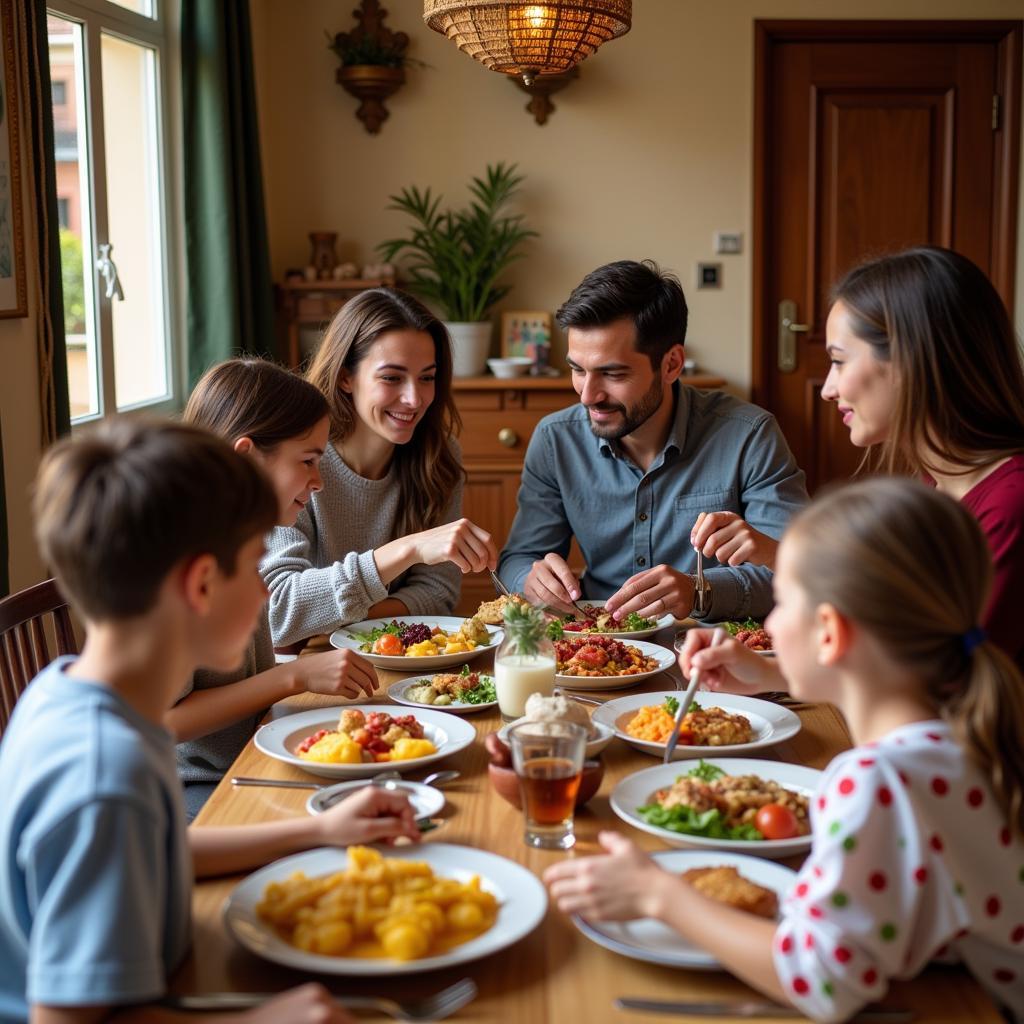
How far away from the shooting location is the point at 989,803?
106 centimetres

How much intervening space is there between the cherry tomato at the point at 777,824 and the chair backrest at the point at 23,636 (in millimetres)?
1079

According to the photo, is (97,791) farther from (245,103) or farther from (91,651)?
(245,103)

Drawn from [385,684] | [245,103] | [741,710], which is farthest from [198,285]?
[741,710]

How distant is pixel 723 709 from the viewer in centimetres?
177

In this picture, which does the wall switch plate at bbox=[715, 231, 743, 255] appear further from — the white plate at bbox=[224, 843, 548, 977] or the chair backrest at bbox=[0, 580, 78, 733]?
the white plate at bbox=[224, 843, 548, 977]

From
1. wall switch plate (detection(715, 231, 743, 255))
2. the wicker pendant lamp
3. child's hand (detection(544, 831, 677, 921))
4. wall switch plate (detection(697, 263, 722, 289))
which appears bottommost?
child's hand (detection(544, 831, 677, 921))

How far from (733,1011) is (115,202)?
3.57m

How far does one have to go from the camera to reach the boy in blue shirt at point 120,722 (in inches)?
37.7

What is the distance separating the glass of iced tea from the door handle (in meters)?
4.04

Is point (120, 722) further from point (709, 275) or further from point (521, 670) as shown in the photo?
point (709, 275)

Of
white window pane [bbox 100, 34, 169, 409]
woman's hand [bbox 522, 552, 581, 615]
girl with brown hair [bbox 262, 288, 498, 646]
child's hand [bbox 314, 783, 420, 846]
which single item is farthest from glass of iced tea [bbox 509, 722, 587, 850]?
white window pane [bbox 100, 34, 169, 409]

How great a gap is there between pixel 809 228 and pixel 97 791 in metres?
4.63

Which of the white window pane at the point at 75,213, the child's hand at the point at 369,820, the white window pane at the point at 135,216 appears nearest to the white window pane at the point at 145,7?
the white window pane at the point at 135,216

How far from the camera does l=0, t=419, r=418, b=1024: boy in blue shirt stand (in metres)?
0.96
